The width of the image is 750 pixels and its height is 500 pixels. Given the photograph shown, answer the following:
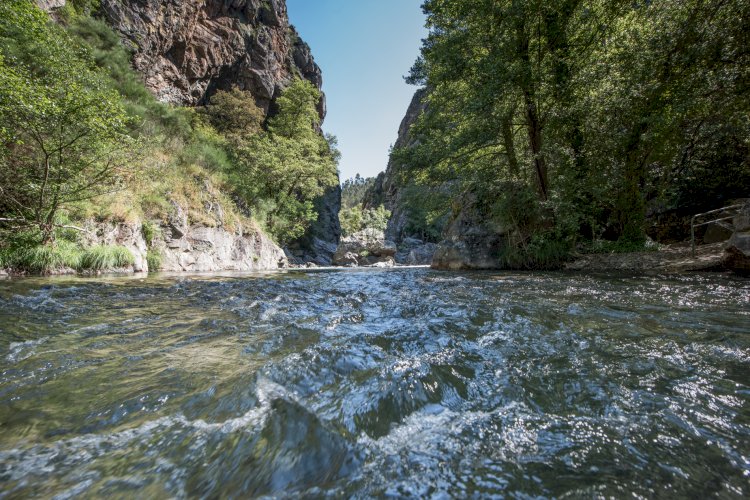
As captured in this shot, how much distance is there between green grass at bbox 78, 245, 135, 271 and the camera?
26.6 ft

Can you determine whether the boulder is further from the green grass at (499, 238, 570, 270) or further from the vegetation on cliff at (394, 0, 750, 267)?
the green grass at (499, 238, 570, 270)

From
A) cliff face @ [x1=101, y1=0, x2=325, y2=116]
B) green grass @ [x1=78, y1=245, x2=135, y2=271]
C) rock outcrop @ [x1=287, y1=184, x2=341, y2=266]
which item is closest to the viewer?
green grass @ [x1=78, y1=245, x2=135, y2=271]

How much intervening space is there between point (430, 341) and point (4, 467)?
7.60ft

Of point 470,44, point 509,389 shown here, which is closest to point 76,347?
point 509,389

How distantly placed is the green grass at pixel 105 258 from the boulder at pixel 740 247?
1408 centimetres

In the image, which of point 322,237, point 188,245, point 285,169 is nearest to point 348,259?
point 322,237

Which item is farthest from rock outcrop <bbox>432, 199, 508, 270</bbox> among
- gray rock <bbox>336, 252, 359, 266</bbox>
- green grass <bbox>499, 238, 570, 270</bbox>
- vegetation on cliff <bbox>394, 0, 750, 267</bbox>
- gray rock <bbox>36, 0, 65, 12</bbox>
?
gray rock <bbox>336, 252, 359, 266</bbox>

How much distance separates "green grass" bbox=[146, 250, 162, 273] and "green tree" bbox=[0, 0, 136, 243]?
2390mm

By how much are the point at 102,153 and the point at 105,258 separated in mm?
2666

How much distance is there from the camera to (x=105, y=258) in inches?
333

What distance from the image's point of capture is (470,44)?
34.0 feet

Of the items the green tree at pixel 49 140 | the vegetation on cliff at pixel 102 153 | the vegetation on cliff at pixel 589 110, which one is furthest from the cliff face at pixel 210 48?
the vegetation on cliff at pixel 589 110

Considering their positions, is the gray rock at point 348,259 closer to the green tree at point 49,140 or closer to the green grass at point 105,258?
the green grass at point 105,258

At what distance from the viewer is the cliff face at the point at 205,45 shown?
22047 mm
